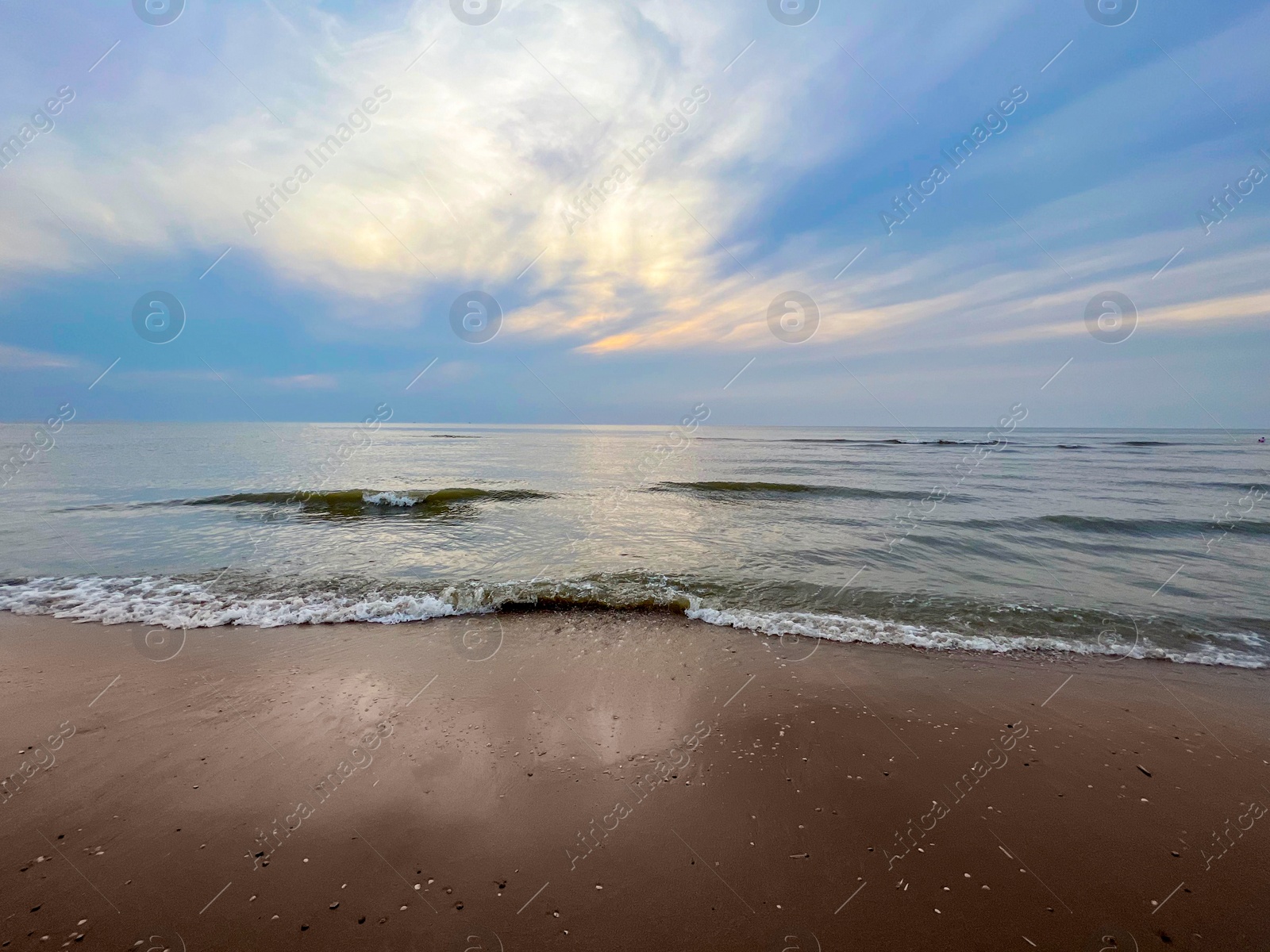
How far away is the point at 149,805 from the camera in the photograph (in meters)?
4.20

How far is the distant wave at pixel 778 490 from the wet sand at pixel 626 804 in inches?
680

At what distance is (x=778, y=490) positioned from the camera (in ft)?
84.5

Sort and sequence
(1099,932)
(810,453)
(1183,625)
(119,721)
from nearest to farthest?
(1099,932)
(119,721)
(1183,625)
(810,453)

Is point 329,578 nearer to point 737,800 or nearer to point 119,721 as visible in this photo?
point 119,721

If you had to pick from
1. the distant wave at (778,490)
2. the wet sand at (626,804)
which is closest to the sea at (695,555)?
the distant wave at (778,490)

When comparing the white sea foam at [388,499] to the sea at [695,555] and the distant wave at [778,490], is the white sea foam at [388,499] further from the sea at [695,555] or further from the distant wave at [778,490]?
the distant wave at [778,490]

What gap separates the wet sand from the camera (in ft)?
10.7

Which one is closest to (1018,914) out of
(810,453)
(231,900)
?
(231,900)

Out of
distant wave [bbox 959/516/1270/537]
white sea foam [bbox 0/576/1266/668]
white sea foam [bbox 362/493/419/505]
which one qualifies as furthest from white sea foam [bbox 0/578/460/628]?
distant wave [bbox 959/516/1270/537]

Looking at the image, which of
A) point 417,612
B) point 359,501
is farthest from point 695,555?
point 359,501

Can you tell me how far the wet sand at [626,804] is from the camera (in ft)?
10.7

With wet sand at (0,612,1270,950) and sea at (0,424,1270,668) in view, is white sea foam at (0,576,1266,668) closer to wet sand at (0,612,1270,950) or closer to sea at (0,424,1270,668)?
sea at (0,424,1270,668)

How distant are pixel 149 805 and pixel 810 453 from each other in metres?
50.8

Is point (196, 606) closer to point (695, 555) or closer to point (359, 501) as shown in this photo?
point (695, 555)
